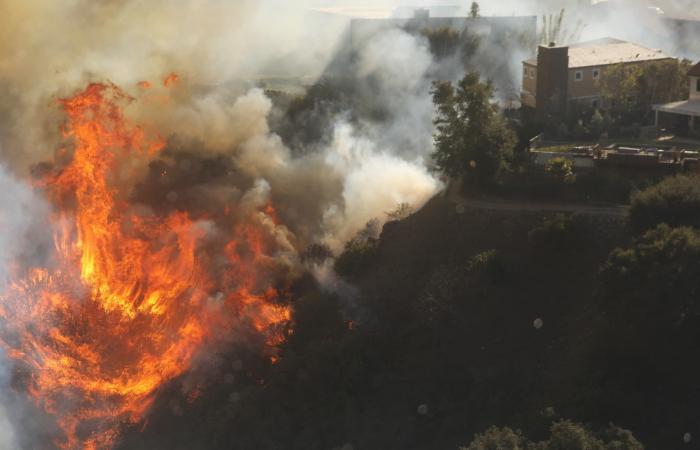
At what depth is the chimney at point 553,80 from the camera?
49875mm

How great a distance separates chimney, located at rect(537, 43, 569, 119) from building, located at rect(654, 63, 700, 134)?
4.92 m

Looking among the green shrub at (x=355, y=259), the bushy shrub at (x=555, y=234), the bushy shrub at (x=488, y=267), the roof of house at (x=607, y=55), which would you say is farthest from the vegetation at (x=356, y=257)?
the roof of house at (x=607, y=55)

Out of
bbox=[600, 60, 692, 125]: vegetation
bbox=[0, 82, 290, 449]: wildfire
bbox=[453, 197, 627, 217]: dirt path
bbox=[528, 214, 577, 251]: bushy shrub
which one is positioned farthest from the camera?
bbox=[600, 60, 692, 125]: vegetation

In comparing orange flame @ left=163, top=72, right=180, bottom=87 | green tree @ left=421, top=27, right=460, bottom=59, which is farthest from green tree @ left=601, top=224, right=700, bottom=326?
green tree @ left=421, top=27, right=460, bottom=59

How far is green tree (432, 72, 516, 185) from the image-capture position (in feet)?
124

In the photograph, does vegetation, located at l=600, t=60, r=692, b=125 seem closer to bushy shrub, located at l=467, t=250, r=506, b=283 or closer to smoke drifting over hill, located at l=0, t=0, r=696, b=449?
smoke drifting over hill, located at l=0, t=0, r=696, b=449

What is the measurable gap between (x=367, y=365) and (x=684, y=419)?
10572mm

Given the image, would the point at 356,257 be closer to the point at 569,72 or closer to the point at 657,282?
the point at 657,282

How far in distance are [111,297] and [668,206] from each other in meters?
21.4

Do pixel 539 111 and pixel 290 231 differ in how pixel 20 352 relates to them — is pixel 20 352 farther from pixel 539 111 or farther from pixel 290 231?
pixel 539 111

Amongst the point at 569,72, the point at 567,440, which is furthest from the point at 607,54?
the point at 567,440

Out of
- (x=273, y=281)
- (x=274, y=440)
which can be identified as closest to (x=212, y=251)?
(x=273, y=281)

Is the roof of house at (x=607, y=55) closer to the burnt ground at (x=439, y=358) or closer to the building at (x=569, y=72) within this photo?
the building at (x=569, y=72)

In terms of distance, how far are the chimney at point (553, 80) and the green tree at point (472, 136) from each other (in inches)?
452
